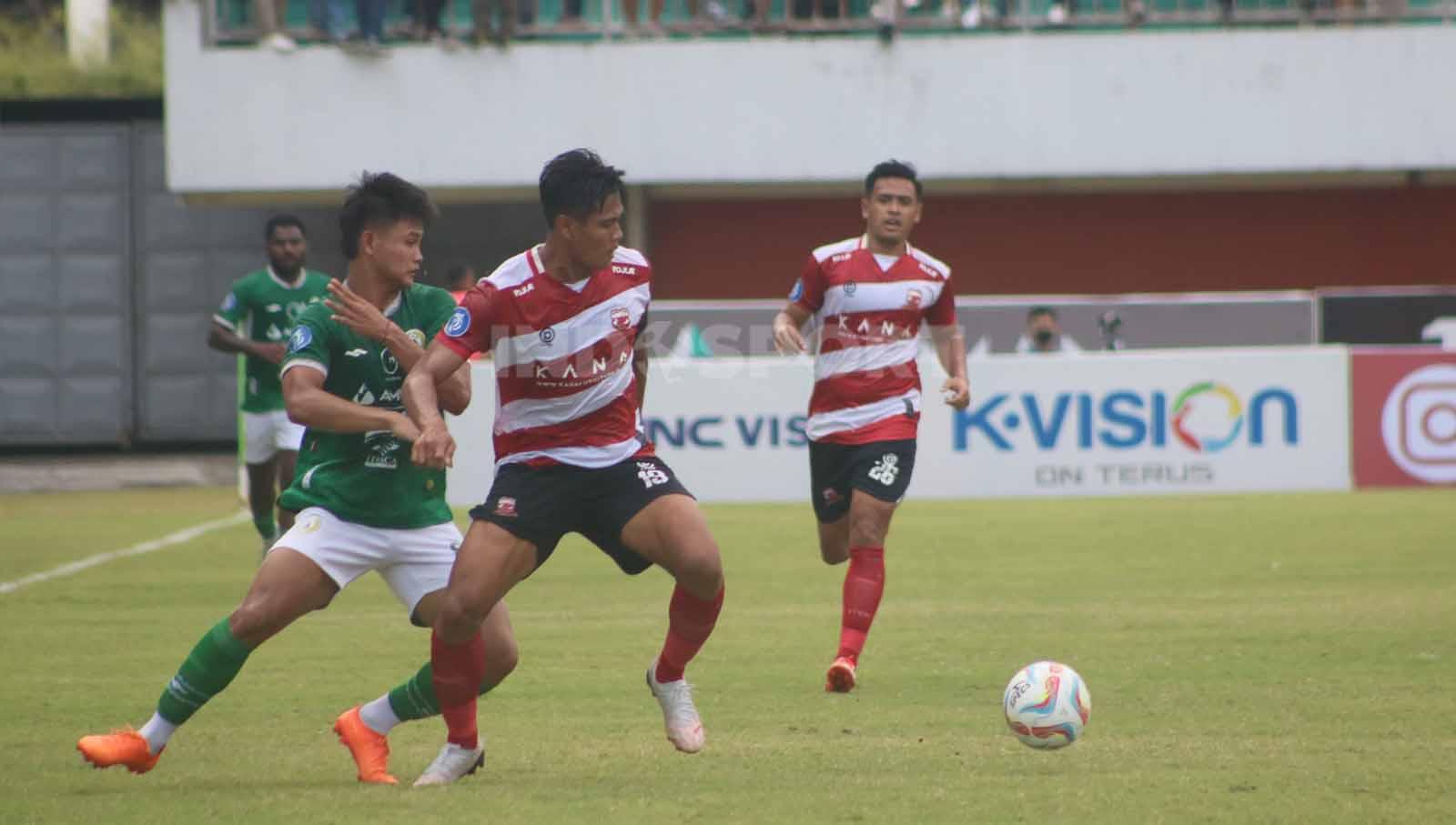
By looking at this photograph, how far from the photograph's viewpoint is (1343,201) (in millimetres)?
29766

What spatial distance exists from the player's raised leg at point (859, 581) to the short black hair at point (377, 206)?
9.87 ft

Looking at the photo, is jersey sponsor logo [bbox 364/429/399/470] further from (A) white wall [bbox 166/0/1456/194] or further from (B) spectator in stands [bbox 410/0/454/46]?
(B) spectator in stands [bbox 410/0/454/46]

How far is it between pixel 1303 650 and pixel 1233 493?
36.7ft

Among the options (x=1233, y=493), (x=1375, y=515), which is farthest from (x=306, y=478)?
(x=1233, y=493)

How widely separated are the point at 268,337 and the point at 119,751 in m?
8.17

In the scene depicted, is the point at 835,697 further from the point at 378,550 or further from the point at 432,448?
the point at 432,448

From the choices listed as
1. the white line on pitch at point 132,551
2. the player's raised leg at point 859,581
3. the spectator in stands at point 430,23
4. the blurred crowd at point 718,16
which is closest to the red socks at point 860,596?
the player's raised leg at point 859,581

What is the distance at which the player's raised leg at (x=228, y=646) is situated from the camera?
6812 millimetres

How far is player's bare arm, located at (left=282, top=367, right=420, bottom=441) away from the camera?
6.63 m

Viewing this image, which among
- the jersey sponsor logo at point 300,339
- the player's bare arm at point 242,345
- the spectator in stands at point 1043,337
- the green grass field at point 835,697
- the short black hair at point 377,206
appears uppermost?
the short black hair at point 377,206

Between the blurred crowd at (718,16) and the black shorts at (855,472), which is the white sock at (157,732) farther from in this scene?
the blurred crowd at (718,16)

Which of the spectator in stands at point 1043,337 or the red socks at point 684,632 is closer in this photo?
the red socks at point 684,632

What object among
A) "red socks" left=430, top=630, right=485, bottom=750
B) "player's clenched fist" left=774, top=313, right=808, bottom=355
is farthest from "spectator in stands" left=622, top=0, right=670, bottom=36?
"red socks" left=430, top=630, right=485, bottom=750

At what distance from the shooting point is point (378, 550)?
6.96 m
